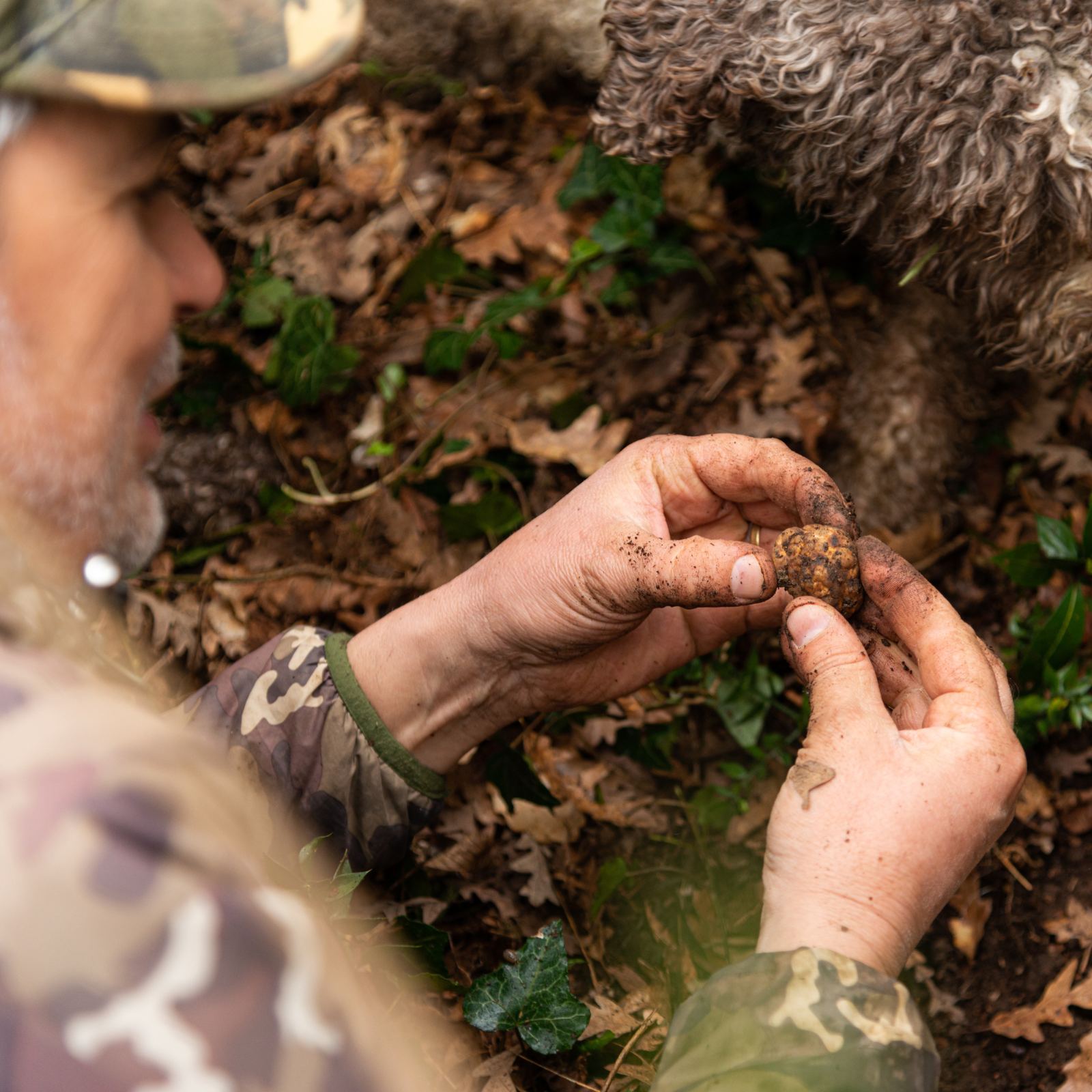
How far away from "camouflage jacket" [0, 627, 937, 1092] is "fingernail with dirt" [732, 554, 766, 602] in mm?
736

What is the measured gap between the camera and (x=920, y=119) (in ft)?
7.48

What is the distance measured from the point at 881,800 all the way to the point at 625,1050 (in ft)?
3.54

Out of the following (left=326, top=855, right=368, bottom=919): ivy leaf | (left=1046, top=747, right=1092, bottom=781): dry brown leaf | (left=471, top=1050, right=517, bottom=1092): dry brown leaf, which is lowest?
(left=1046, top=747, right=1092, bottom=781): dry brown leaf

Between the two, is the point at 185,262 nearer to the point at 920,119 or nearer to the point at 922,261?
the point at 920,119

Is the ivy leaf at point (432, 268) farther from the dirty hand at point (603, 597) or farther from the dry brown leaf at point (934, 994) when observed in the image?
the dry brown leaf at point (934, 994)

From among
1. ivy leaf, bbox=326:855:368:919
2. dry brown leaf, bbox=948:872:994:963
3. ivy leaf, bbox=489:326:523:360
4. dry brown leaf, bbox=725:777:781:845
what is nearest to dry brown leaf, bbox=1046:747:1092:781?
dry brown leaf, bbox=948:872:994:963

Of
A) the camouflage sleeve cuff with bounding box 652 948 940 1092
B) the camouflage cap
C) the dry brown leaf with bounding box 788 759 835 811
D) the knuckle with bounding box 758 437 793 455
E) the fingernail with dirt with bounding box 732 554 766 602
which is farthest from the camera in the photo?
the knuckle with bounding box 758 437 793 455

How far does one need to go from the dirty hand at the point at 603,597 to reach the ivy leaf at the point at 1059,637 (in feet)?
2.87

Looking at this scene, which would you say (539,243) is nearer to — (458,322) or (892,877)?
(458,322)

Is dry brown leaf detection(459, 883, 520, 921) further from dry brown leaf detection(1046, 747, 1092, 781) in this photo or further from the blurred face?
dry brown leaf detection(1046, 747, 1092, 781)

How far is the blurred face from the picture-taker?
1.80 m

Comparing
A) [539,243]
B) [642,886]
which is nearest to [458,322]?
[539,243]

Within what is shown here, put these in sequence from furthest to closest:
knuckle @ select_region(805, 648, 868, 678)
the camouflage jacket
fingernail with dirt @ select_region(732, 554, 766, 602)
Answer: fingernail with dirt @ select_region(732, 554, 766, 602) < knuckle @ select_region(805, 648, 868, 678) < the camouflage jacket

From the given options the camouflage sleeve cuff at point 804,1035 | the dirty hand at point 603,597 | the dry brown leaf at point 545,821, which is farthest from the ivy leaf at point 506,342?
the camouflage sleeve cuff at point 804,1035
